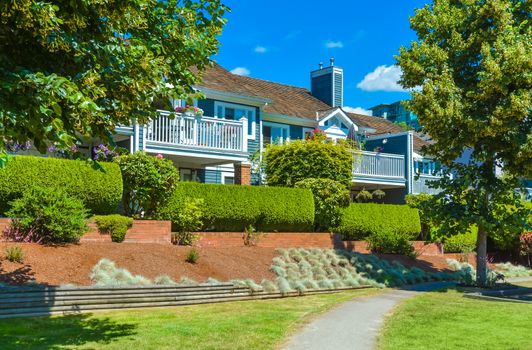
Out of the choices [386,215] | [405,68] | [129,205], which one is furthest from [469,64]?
[129,205]

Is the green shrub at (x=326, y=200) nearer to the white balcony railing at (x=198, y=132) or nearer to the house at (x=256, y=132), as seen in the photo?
the house at (x=256, y=132)

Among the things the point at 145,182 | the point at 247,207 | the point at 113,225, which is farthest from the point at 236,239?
the point at 113,225

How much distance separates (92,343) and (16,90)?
11.8 ft

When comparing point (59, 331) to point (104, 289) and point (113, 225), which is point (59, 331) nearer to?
point (104, 289)

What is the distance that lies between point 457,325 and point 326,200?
11.0 meters

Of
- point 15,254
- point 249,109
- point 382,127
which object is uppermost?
point 382,127

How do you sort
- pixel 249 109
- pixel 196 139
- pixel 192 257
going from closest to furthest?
pixel 192 257 → pixel 196 139 → pixel 249 109

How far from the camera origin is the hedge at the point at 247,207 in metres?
17.5

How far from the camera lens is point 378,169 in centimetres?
3072

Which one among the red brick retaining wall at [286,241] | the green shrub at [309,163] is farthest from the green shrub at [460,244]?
the green shrub at [309,163]

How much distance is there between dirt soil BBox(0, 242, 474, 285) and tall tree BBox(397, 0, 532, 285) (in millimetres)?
5829

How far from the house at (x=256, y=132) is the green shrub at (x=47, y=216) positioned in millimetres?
7011

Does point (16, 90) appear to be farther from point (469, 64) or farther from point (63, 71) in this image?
point (469, 64)

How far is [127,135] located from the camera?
69.1ft
